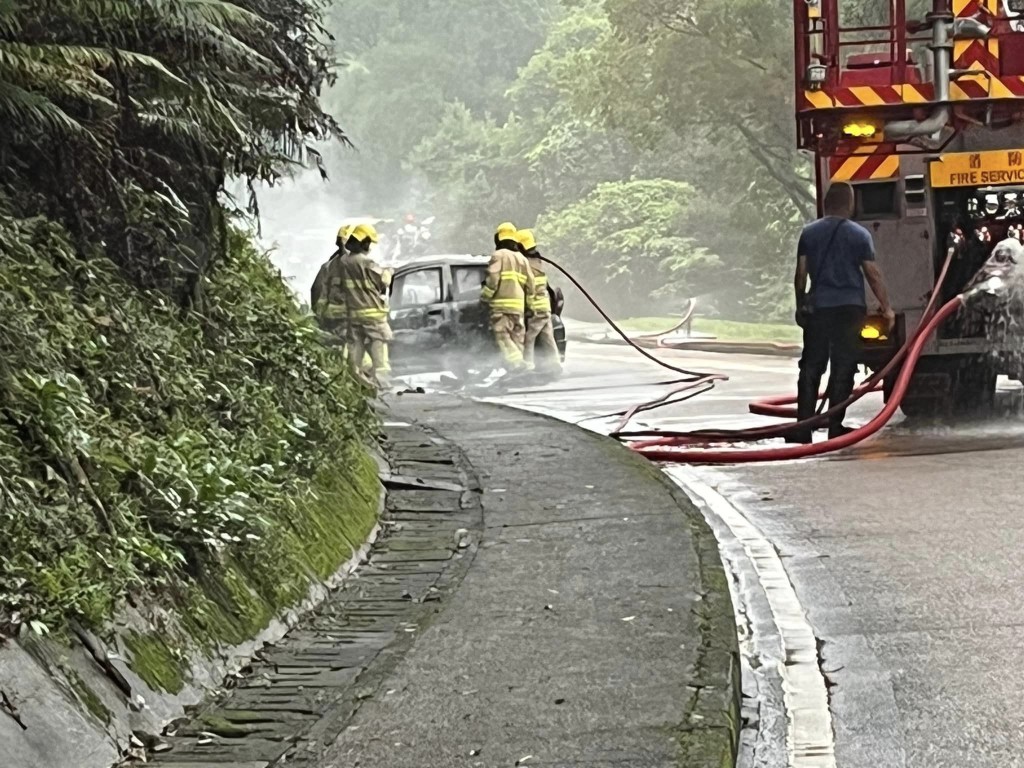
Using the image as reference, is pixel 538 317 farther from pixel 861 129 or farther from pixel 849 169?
pixel 861 129

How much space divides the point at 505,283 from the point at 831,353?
7825mm

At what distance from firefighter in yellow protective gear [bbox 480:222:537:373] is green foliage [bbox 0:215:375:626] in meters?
10.1

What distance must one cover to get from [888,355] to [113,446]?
7.90 metres

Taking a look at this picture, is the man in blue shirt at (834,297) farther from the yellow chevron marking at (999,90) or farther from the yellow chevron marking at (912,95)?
the yellow chevron marking at (999,90)

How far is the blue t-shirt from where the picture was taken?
12422 mm

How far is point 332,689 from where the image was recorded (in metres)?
5.50

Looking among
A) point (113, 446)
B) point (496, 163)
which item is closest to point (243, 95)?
point (113, 446)

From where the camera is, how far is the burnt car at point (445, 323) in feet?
69.5

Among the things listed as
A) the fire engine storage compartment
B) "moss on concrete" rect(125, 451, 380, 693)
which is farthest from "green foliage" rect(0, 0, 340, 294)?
the fire engine storage compartment

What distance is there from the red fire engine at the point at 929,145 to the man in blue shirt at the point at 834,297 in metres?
0.29

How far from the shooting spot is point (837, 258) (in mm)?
12531

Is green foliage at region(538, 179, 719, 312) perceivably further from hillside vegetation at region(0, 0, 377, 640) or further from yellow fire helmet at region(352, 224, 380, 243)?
hillside vegetation at region(0, 0, 377, 640)

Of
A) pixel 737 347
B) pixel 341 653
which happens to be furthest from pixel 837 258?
pixel 737 347

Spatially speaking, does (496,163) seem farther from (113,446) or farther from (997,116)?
(113,446)
